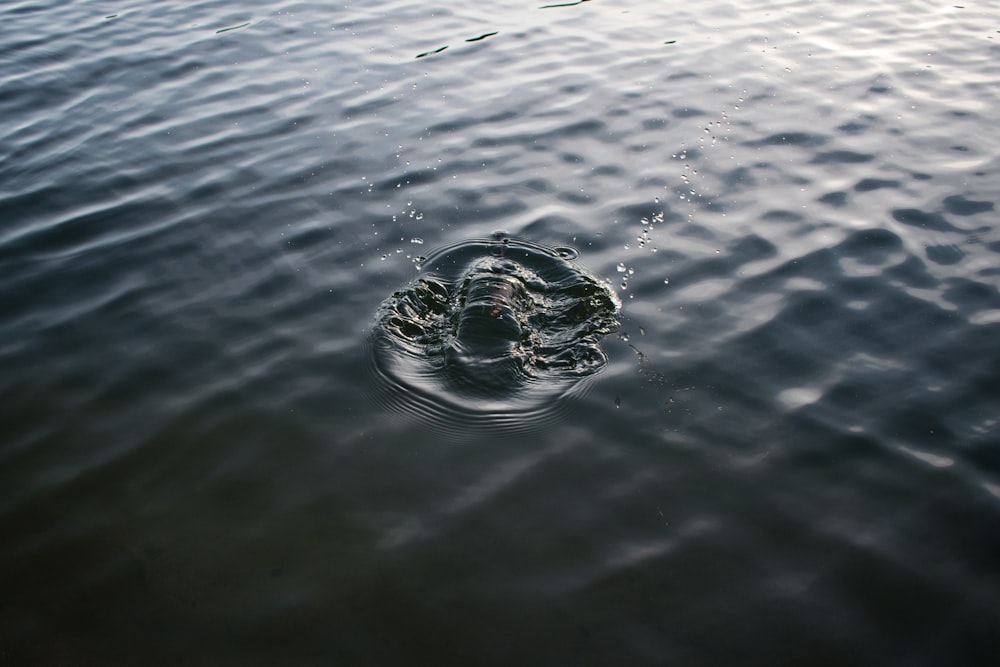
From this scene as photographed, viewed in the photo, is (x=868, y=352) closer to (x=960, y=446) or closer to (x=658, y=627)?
(x=960, y=446)

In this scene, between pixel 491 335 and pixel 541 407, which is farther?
pixel 491 335

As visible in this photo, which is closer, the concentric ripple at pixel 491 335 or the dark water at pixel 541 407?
the dark water at pixel 541 407

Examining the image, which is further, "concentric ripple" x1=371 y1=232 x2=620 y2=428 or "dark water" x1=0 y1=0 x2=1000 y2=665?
"concentric ripple" x1=371 y1=232 x2=620 y2=428

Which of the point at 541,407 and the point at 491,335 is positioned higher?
the point at 491,335

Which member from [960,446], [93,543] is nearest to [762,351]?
[960,446]
